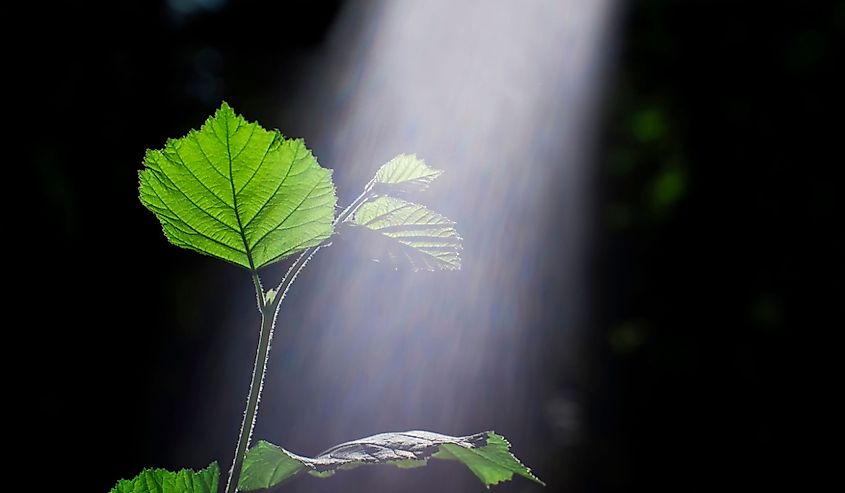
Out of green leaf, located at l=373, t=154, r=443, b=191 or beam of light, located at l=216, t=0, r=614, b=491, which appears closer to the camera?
green leaf, located at l=373, t=154, r=443, b=191

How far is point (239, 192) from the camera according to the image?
0.32m

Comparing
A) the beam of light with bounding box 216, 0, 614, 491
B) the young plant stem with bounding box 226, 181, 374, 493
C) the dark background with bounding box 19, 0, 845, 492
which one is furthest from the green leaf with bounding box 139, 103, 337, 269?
the beam of light with bounding box 216, 0, 614, 491

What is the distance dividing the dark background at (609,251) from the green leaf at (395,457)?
2439 mm

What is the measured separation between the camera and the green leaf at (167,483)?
1.10ft

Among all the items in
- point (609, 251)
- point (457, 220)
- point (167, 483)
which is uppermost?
point (609, 251)

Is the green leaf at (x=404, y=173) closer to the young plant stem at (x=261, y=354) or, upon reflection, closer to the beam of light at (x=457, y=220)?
the young plant stem at (x=261, y=354)

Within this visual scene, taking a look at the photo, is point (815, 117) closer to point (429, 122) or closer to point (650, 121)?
point (650, 121)

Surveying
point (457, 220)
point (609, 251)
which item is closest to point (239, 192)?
point (457, 220)

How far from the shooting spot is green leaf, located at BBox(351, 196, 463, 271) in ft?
1.08

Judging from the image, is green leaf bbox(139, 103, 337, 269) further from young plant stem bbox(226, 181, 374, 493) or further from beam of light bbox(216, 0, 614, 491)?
beam of light bbox(216, 0, 614, 491)

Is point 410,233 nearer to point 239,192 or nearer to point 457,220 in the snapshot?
point 239,192

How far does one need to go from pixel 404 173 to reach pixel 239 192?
69 millimetres

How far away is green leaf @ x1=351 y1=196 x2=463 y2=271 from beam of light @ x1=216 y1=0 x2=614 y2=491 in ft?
10.1

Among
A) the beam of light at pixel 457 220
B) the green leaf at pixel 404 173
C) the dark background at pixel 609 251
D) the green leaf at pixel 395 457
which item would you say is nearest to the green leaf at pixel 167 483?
the green leaf at pixel 395 457
